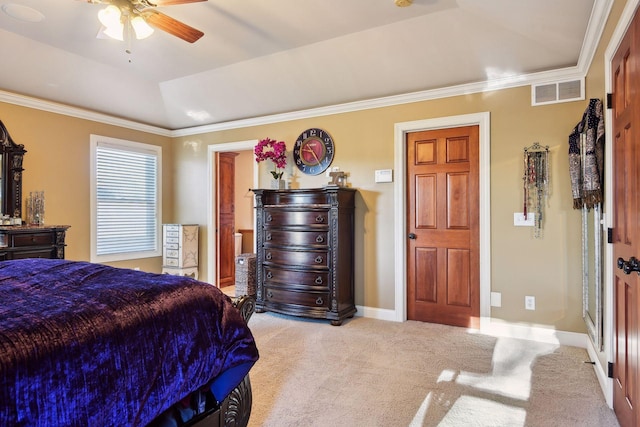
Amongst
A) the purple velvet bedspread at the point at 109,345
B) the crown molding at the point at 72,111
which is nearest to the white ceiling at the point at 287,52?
the crown molding at the point at 72,111

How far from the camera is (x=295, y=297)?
4.20m

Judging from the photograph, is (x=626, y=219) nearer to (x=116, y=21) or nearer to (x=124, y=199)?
(x=116, y=21)

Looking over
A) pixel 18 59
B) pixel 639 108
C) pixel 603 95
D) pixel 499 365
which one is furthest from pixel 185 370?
pixel 18 59

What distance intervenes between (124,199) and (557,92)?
5.18m

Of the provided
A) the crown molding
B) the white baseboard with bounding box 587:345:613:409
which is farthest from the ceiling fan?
the white baseboard with bounding box 587:345:613:409

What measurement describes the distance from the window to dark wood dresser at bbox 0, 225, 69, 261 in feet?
3.04

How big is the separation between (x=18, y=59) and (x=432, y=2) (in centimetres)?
383

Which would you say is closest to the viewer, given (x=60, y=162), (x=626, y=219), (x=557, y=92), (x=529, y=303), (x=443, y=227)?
(x=626, y=219)

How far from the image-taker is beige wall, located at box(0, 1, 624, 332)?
3.47 m

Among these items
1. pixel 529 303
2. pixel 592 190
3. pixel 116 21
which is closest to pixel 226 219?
pixel 116 21

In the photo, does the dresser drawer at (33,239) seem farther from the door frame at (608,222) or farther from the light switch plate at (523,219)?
the door frame at (608,222)

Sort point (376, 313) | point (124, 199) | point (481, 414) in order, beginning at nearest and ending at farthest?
point (481, 414) → point (376, 313) → point (124, 199)

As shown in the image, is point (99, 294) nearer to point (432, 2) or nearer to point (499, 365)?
point (499, 365)

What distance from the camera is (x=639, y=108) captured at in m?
1.69
